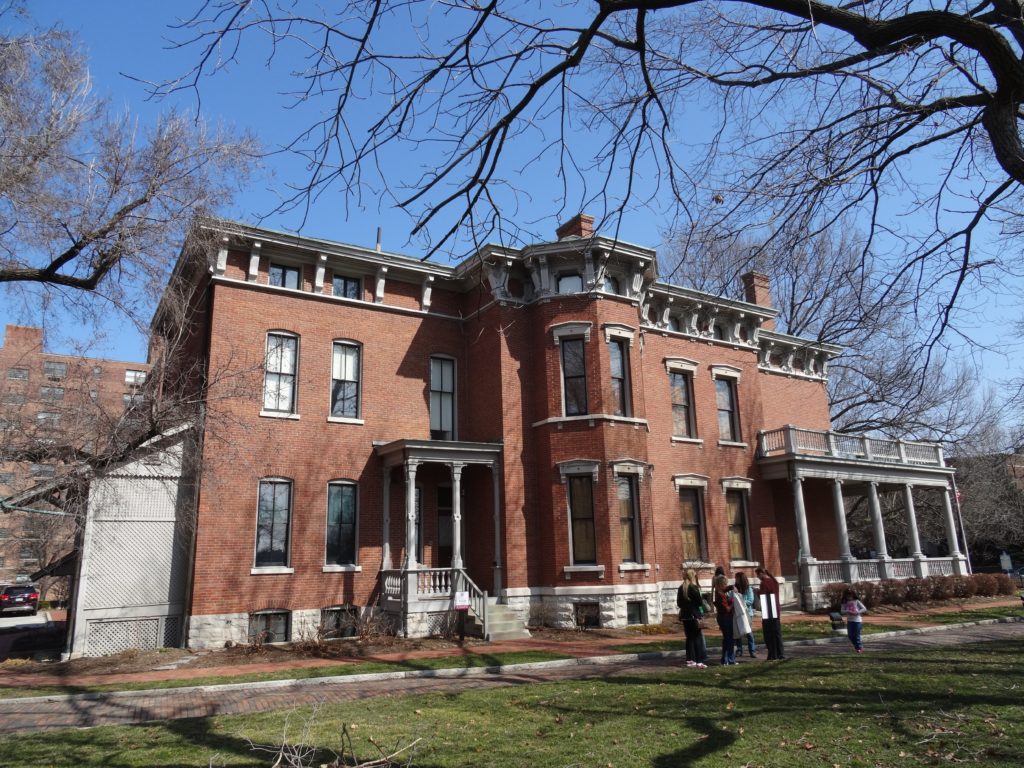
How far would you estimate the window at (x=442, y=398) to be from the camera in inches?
865

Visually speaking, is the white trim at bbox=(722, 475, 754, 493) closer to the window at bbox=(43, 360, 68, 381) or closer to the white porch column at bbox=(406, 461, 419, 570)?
the white porch column at bbox=(406, 461, 419, 570)

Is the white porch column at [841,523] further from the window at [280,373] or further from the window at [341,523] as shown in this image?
the window at [280,373]

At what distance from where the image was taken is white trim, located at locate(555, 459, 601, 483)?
20328 mm

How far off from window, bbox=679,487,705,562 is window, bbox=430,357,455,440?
816 centimetres

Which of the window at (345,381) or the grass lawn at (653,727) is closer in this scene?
the grass lawn at (653,727)

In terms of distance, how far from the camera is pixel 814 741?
7047mm

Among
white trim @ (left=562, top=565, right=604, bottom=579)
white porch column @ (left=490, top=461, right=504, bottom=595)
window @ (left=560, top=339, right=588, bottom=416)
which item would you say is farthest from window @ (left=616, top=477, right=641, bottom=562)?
white porch column @ (left=490, top=461, right=504, bottom=595)

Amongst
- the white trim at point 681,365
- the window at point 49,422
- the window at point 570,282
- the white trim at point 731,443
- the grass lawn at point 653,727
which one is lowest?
the grass lawn at point 653,727

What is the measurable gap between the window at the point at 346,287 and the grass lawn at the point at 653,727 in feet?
43.5


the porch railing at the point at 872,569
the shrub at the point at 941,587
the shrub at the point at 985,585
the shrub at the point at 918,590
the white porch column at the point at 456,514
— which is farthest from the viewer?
the shrub at the point at 985,585

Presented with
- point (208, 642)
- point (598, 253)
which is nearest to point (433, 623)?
point (208, 642)

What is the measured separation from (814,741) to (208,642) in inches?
572

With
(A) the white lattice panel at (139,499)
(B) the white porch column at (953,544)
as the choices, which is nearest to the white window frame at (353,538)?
(A) the white lattice panel at (139,499)

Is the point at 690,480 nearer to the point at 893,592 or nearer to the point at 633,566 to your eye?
the point at 633,566
